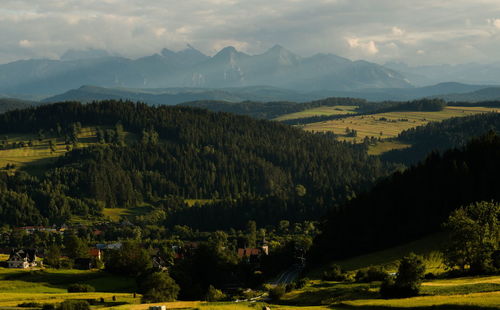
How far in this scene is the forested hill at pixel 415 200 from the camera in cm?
9732

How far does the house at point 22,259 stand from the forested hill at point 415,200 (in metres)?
70.0

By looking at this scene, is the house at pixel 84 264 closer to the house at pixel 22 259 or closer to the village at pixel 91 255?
the village at pixel 91 255

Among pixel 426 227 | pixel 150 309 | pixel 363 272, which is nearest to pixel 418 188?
pixel 426 227

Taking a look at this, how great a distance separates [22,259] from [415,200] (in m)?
91.0

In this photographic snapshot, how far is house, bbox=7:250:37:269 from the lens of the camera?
427 ft

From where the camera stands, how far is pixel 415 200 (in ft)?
338

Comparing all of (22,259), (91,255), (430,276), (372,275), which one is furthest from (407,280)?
(91,255)

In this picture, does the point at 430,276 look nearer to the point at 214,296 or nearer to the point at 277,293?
the point at 277,293

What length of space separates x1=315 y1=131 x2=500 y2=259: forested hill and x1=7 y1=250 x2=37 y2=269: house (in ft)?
230

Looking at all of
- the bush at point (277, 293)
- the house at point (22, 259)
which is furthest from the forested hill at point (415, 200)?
the house at point (22, 259)

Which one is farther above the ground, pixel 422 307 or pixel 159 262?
pixel 422 307

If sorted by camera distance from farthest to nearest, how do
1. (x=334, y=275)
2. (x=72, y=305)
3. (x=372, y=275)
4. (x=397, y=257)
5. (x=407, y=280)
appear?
1. (x=397, y=257)
2. (x=334, y=275)
3. (x=372, y=275)
4. (x=72, y=305)
5. (x=407, y=280)

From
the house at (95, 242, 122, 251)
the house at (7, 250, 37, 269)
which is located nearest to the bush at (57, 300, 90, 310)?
the house at (7, 250, 37, 269)

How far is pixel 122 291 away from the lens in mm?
94875
